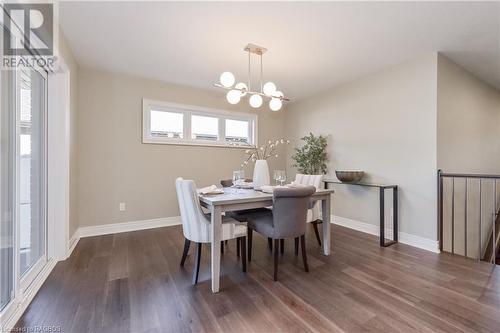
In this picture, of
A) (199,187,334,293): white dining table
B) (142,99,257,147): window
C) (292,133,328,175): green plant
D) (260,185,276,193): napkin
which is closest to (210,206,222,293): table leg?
(199,187,334,293): white dining table

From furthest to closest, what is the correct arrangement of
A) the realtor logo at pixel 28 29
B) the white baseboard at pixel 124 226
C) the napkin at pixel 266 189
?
the white baseboard at pixel 124 226
the napkin at pixel 266 189
the realtor logo at pixel 28 29

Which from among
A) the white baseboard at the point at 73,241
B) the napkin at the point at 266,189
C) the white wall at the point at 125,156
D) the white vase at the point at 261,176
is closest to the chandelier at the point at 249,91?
the white vase at the point at 261,176

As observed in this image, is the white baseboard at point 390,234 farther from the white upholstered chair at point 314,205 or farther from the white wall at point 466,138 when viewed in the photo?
the white upholstered chair at point 314,205

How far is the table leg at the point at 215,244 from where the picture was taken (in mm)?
1889

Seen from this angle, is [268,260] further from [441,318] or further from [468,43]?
[468,43]

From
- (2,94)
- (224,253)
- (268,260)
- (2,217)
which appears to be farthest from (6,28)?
(268,260)

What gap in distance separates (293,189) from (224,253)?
1.32m

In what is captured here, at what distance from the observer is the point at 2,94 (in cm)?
149

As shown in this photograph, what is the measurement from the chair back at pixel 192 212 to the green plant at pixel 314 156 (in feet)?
9.07

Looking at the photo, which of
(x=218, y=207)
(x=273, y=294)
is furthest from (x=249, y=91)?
(x=273, y=294)

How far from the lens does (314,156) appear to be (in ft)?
13.9

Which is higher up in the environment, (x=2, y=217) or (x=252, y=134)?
(x=252, y=134)

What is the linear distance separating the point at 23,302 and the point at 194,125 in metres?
3.17

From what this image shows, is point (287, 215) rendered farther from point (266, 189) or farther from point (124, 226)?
point (124, 226)
